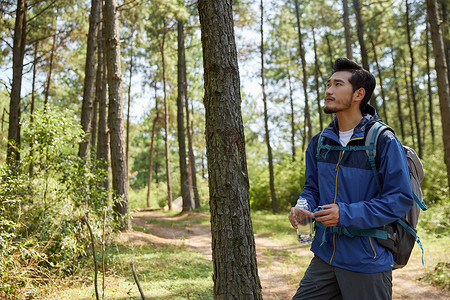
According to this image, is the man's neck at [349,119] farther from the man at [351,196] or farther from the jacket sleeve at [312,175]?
the jacket sleeve at [312,175]

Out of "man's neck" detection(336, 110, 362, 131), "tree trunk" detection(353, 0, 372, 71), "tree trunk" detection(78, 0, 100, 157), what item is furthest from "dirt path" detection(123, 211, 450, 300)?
"tree trunk" detection(353, 0, 372, 71)

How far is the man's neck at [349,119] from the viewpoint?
2.44m

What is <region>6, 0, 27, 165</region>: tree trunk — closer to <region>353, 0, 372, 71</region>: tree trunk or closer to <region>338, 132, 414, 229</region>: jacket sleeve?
<region>353, 0, 372, 71</region>: tree trunk

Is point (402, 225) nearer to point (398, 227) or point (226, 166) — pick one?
point (398, 227)

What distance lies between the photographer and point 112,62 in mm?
9570

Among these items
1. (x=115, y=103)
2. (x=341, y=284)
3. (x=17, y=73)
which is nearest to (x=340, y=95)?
(x=341, y=284)

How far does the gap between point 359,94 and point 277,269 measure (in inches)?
243

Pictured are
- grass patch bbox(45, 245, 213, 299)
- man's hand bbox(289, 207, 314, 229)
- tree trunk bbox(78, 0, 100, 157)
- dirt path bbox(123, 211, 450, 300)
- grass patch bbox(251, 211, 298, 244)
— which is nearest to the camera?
man's hand bbox(289, 207, 314, 229)

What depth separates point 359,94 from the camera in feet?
8.01

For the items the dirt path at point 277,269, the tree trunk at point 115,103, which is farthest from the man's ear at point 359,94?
the tree trunk at point 115,103

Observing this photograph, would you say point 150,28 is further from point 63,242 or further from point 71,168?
point 63,242

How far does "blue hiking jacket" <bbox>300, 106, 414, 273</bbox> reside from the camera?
2008mm

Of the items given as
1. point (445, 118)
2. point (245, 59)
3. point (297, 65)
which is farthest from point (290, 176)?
point (445, 118)

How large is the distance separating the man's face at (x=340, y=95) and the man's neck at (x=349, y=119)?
44 millimetres
